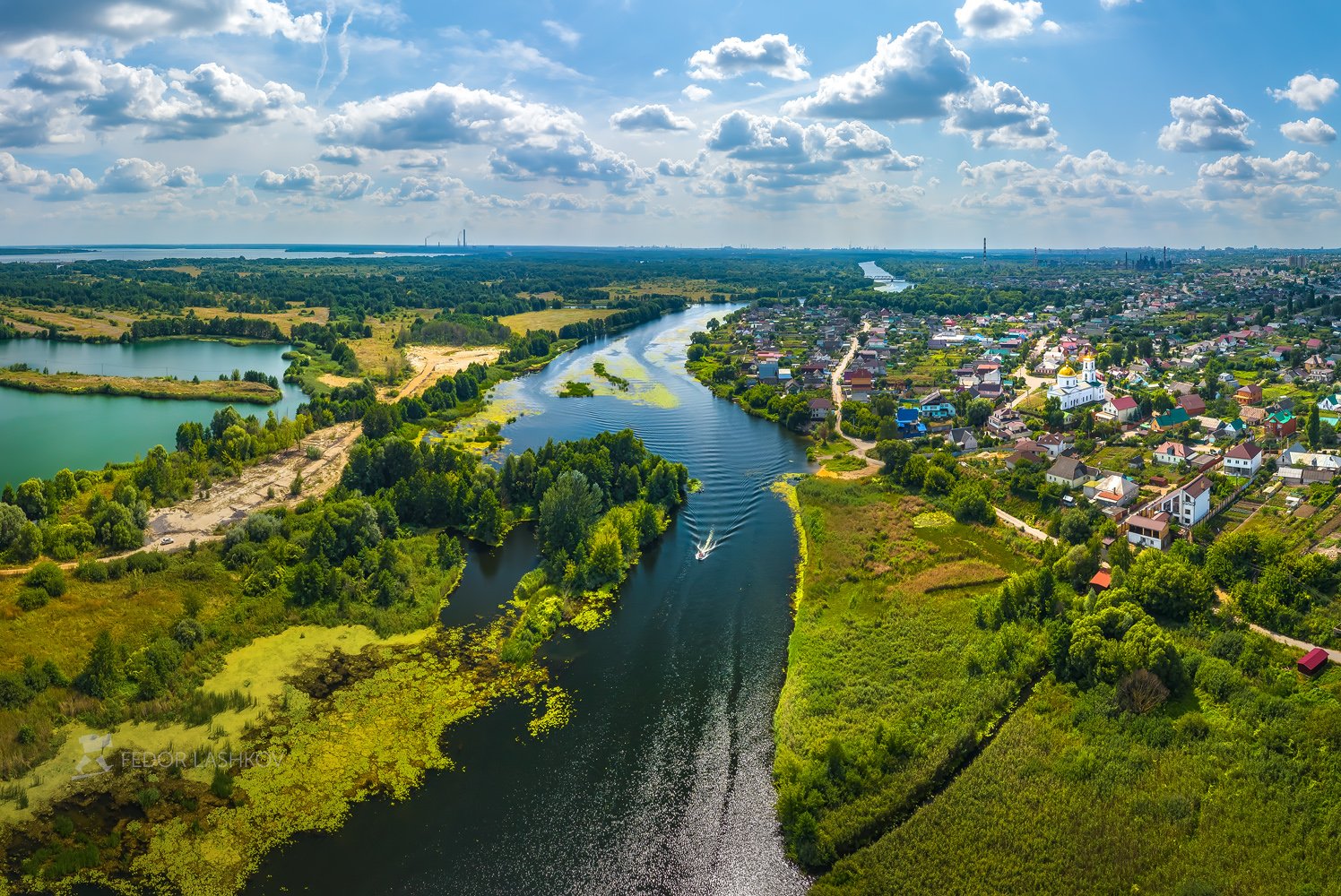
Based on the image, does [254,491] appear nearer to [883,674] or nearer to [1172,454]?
[883,674]

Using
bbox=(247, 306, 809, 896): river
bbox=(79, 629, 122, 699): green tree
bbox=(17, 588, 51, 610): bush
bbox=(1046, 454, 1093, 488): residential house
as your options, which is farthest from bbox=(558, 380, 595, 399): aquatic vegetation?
bbox=(79, 629, 122, 699): green tree

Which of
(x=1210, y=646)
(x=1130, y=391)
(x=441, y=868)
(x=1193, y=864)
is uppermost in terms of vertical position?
(x=1130, y=391)

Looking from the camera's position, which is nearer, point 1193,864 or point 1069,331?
point 1193,864

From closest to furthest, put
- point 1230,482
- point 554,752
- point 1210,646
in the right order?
point 554,752 → point 1210,646 → point 1230,482

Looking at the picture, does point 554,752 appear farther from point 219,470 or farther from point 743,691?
point 219,470

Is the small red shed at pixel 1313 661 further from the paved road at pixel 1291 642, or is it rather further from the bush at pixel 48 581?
the bush at pixel 48 581

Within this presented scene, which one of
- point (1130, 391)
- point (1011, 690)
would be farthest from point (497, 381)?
point (1011, 690)

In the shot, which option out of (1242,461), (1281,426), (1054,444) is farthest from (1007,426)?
(1281,426)
